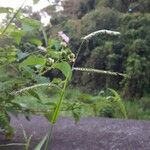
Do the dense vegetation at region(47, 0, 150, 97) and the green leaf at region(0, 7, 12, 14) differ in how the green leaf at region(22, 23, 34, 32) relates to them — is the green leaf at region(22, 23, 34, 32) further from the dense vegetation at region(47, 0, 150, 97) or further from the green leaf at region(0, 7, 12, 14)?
the dense vegetation at region(47, 0, 150, 97)

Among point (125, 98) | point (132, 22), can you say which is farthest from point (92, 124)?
point (132, 22)

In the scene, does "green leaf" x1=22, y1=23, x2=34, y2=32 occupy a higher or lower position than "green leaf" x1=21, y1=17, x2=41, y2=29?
lower

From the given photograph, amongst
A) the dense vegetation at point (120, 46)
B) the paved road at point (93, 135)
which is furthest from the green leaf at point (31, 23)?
the dense vegetation at point (120, 46)

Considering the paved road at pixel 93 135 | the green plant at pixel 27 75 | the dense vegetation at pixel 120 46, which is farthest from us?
the dense vegetation at pixel 120 46

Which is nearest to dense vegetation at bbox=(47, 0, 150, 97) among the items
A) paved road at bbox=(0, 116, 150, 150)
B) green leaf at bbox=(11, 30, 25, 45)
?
paved road at bbox=(0, 116, 150, 150)

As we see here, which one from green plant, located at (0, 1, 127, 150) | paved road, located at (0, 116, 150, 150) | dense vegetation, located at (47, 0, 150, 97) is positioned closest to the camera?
green plant, located at (0, 1, 127, 150)

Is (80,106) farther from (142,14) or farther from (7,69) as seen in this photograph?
(142,14)

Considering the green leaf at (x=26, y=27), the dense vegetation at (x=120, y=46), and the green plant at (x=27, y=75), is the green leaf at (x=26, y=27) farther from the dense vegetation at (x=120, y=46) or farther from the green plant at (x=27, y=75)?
the dense vegetation at (x=120, y=46)

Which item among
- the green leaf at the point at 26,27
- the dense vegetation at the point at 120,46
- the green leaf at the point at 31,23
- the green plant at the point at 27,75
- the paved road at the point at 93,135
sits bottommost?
the dense vegetation at the point at 120,46
